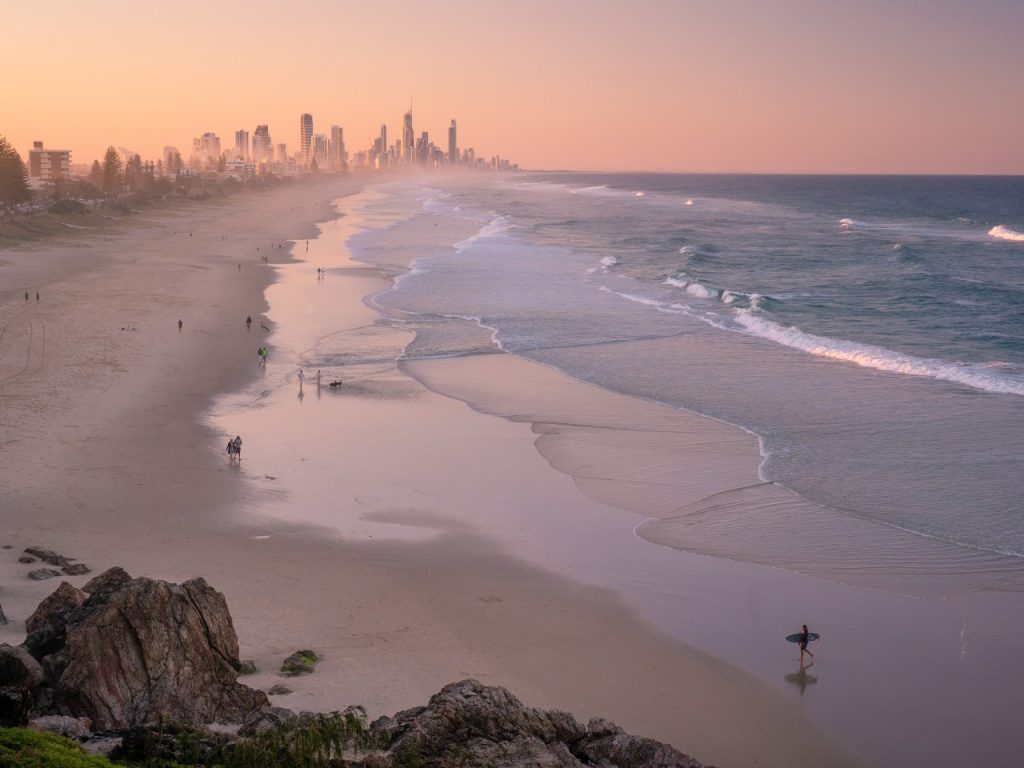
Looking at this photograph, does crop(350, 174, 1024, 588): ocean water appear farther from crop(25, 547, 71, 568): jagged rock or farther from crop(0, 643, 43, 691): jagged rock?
crop(0, 643, 43, 691): jagged rock

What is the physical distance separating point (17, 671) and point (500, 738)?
5599 millimetres

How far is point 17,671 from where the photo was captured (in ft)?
36.0

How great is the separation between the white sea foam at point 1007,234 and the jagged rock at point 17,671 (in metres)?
99.0

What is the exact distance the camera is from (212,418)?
1137 inches

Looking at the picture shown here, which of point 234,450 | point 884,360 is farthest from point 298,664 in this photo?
point 884,360

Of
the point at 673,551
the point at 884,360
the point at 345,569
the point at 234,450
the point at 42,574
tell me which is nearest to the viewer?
the point at 42,574

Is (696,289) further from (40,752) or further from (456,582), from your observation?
(40,752)

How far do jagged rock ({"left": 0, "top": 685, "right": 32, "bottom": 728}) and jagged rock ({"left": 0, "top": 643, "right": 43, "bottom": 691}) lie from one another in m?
0.26

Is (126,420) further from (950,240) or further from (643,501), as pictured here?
(950,240)

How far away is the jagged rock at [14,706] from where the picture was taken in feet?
33.5

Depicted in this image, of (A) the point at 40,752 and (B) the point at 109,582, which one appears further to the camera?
(B) the point at 109,582

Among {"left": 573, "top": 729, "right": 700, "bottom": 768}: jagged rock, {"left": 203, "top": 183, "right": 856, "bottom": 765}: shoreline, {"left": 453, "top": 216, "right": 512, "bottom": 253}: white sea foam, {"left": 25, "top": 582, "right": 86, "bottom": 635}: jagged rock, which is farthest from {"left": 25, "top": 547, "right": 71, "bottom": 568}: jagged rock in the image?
{"left": 453, "top": 216, "right": 512, "bottom": 253}: white sea foam

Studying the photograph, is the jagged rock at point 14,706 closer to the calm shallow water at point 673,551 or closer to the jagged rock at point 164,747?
the jagged rock at point 164,747

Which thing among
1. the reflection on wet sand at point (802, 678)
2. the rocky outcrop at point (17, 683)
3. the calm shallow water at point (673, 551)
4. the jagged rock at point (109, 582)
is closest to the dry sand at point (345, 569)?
the reflection on wet sand at point (802, 678)
